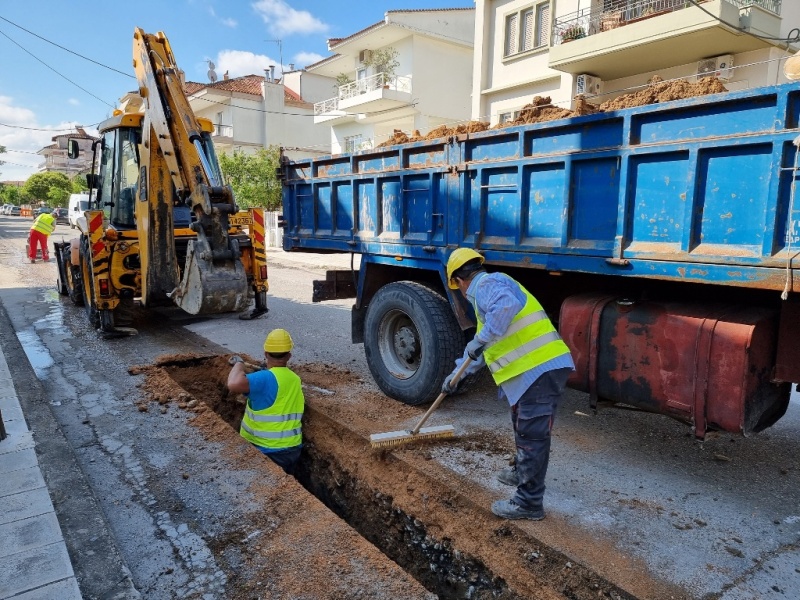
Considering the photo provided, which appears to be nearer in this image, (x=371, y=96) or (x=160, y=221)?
(x=160, y=221)

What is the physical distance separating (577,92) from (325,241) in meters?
10.2

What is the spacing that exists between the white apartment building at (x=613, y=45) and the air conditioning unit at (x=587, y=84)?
2 centimetres

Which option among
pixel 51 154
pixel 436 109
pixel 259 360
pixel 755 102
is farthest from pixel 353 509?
pixel 51 154

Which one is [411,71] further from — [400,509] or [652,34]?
[400,509]

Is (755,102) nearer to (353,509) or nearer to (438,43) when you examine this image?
(353,509)

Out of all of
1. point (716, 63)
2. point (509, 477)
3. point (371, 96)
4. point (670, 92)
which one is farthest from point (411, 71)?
point (509, 477)

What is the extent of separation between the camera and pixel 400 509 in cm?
334

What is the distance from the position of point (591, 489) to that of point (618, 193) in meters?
1.82

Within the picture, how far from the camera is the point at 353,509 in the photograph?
378 centimetres

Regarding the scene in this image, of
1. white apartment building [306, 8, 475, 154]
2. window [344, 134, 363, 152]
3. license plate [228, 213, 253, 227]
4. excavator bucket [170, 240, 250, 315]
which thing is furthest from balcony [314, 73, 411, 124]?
excavator bucket [170, 240, 250, 315]

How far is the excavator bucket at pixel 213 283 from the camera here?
496 centimetres

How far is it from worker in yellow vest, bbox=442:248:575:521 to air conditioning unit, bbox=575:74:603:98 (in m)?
12.0

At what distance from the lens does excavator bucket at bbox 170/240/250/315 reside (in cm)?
496

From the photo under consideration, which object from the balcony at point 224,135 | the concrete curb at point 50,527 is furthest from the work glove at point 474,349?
the balcony at point 224,135
